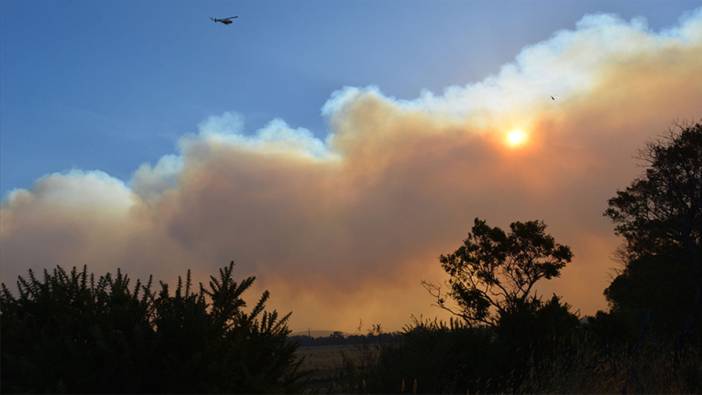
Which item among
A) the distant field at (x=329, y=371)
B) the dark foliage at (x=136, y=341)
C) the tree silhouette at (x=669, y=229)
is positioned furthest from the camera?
the tree silhouette at (x=669, y=229)

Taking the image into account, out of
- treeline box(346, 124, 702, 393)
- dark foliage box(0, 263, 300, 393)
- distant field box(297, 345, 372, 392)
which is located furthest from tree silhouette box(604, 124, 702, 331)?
dark foliage box(0, 263, 300, 393)

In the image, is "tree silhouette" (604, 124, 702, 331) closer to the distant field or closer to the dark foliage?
the distant field

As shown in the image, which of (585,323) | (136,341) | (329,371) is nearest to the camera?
(136,341)

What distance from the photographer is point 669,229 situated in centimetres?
2927

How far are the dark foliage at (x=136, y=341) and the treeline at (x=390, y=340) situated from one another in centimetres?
1

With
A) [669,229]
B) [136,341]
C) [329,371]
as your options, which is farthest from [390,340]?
[669,229]

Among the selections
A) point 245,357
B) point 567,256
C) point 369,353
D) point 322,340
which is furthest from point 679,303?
point 322,340

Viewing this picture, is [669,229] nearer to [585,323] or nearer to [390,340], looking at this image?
[585,323]

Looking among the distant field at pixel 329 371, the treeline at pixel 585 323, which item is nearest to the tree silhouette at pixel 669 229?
the treeline at pixel 585 323

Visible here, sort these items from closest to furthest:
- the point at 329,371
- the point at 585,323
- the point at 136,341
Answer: the point at 136,341 → the point at 329,371 → the point at 585,323

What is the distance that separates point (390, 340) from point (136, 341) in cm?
862

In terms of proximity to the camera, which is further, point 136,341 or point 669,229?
point 669,229

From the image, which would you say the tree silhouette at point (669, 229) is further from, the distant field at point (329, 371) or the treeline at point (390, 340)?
the distant field at point (329, 371)

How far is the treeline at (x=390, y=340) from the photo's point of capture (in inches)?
251
